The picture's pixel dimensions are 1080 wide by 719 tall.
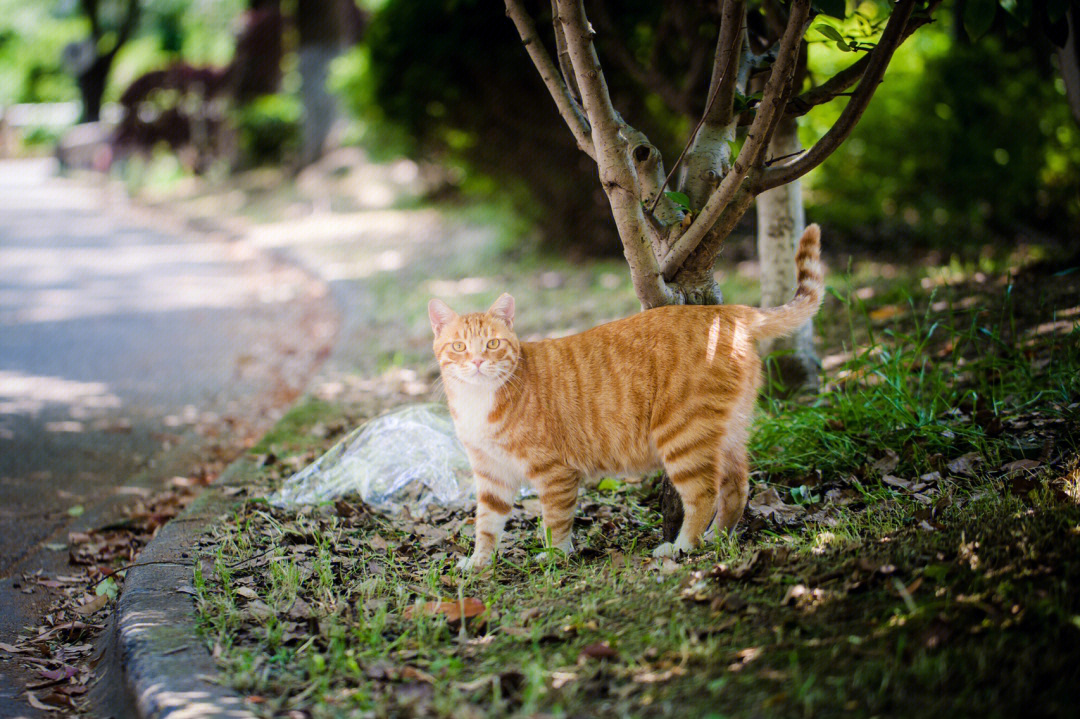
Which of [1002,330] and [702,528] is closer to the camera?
Answer: [702,528]

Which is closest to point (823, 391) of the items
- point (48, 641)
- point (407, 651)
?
point (407, 651)

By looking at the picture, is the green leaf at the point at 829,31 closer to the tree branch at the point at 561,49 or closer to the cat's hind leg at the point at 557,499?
the tree branch at the point at 561,49

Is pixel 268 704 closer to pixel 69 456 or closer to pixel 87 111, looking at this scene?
pixel 69 456

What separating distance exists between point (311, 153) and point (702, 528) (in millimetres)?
16812

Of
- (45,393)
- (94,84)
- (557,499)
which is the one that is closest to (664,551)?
(557,499)

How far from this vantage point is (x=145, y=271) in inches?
471

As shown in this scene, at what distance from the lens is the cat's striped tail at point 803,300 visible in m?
3.39

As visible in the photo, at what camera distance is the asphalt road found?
475 cm

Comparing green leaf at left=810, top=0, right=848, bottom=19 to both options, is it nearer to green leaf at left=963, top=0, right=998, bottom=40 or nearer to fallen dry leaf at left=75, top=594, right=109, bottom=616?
green leaf at left=963, top=0, right=998, bottom=40

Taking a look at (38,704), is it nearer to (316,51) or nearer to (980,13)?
(980,13)

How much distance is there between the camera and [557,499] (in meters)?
3.50

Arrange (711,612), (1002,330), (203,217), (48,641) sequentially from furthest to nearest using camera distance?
1. (203,217)
2. (1002,330)
3. (48,641)
4. (711,612)

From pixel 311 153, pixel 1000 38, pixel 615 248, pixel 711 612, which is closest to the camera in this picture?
pixel 711 612

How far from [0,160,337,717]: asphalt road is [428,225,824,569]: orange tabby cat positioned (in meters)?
1.85
